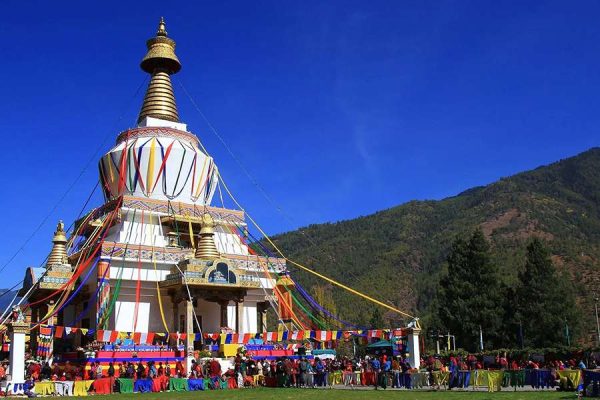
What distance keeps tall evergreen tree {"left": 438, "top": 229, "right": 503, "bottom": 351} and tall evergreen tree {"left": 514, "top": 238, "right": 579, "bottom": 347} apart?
64.1 inches

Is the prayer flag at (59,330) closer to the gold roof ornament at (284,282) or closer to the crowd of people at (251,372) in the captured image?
the crowd of people at (251,372)

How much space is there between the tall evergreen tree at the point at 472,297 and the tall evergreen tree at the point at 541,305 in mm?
1629

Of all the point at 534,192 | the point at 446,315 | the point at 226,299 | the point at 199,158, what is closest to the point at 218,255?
the point at 226,299

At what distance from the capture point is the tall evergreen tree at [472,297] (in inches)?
1714

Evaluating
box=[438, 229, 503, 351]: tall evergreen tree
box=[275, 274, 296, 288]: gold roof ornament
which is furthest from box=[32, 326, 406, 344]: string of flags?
box=[438, 229, 503, 351]: tall evergreen tree

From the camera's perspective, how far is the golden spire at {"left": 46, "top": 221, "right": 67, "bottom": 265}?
119ft

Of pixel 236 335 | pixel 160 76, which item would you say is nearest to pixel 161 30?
pixel 160 76

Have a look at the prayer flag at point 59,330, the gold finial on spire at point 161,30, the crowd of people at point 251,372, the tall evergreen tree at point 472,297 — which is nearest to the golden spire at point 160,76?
the gold finial on spire at point 161,30

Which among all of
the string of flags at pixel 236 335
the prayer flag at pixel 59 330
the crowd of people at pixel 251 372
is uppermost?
the prayer flag at pixel 59 330

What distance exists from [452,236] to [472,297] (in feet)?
275

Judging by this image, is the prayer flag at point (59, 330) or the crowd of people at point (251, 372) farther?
the prayer flag at point (59, 330)

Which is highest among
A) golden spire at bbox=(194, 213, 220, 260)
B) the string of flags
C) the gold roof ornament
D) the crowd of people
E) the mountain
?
the mountain

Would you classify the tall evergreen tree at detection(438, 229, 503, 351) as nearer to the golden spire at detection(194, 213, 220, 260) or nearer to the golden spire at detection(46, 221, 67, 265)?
the golden spire at detection(194, 213, 220, 260)

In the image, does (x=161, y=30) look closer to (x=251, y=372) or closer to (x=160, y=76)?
(x=160, y=76)
